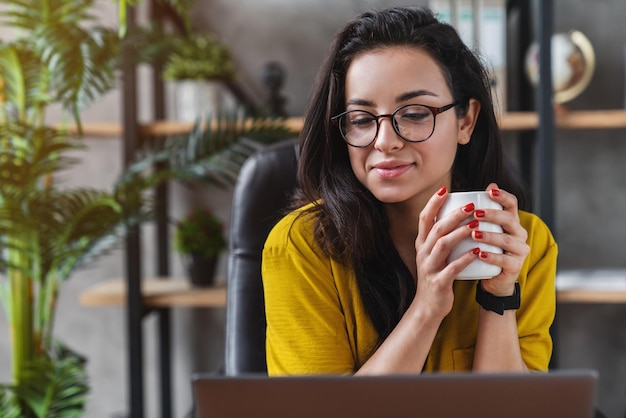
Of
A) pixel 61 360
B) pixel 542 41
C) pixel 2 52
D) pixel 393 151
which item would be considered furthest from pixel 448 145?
pixel 61 360

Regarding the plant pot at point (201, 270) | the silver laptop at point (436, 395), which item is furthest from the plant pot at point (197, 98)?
the silver laptop at point (436, 395)

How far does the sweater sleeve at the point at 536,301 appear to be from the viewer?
854 millimetres

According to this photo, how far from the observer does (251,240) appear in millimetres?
1188

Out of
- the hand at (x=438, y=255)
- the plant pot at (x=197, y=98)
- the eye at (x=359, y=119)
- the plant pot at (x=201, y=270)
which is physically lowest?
the plant pot at (x=201, y=270)

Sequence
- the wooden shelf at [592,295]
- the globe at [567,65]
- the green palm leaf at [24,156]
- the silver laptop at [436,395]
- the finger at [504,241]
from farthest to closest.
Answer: the globe at [567,65] → the wooden shelf at [592,295] → the green palm leaf at [24,156] → the finger at [504,241] → the silver laptop at [436,395]

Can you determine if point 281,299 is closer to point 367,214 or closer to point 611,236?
point 367,214

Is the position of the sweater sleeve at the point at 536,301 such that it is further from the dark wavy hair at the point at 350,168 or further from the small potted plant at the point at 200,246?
the small potted plant at the point at 200,246

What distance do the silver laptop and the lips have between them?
0.31m

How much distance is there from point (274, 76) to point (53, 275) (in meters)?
0.75

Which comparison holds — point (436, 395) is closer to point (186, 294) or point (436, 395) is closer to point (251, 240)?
point (251, 240)

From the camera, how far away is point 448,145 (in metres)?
0.85

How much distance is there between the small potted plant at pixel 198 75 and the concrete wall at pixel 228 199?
0.80ft

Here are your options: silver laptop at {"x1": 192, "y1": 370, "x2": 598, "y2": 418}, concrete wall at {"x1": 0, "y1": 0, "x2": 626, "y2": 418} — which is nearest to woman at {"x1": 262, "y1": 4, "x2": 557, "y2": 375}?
silver laptop at {"x1": 192, "y1": 370, "x2": 598, "y2": 418}

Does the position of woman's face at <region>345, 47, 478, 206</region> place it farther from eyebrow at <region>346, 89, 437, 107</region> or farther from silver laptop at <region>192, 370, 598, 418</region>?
silver laptop at <region>192, 370, 598, 418</region>
